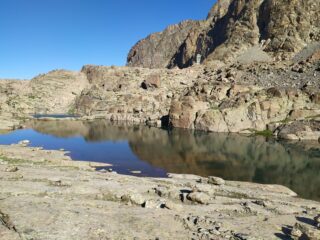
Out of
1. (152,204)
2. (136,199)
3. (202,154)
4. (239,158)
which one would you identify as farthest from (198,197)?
(202,154)

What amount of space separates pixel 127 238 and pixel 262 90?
12880 cm

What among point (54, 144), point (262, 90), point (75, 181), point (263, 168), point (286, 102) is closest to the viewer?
point (75, 181)

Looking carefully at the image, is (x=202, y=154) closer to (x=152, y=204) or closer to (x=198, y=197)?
(x=198, y=197)

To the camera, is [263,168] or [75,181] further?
[263,168]

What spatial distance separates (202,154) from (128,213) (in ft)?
193

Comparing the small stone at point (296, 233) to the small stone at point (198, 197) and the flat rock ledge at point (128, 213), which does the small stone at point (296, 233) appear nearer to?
the flat rock ledge at point (128, 213)

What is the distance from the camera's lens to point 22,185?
37.3 meters

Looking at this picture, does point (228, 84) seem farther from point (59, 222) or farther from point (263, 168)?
point (59, 222)

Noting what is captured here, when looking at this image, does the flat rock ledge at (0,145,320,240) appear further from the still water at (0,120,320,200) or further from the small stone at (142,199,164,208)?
the still water at (0,120,320,200)

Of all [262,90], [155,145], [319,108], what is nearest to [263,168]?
[155,145]

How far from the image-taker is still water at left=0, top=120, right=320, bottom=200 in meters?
65.9

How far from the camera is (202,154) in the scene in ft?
288

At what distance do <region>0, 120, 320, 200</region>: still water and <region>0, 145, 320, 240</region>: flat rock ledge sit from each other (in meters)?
22.1

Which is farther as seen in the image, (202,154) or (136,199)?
(202,154)
